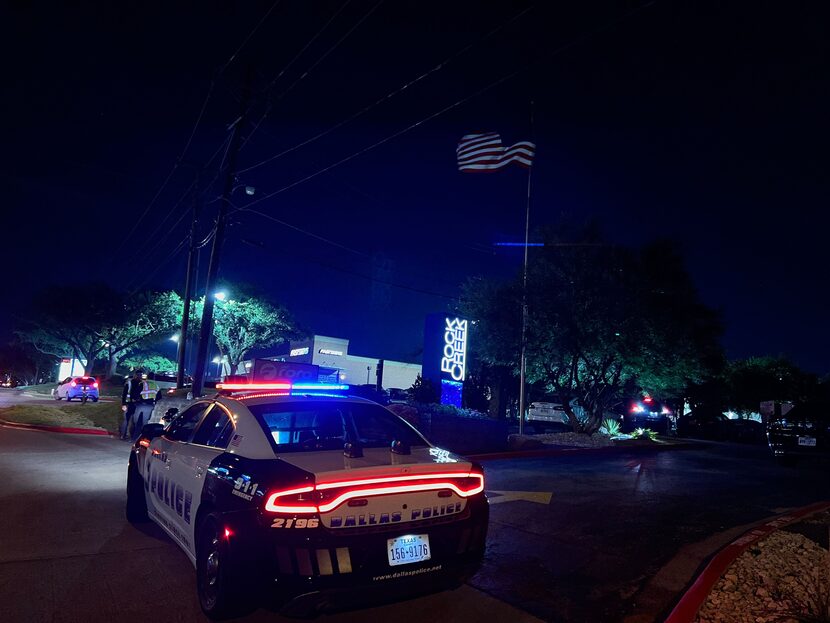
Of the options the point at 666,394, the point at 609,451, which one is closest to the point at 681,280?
the point at 666,394

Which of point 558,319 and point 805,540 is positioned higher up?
point 558,319

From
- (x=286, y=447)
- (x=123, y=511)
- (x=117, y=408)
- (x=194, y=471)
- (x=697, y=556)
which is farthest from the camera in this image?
(x=117, y=408)

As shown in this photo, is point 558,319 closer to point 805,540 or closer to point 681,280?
point 681,280

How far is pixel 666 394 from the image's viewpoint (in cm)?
2566

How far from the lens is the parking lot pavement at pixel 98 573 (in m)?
4.29

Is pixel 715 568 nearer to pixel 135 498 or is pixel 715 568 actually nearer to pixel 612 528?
pixel 612 528

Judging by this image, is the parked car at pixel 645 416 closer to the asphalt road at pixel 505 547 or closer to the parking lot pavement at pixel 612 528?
the parking lot pavement at pixel 612 528

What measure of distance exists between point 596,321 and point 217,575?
18.4m

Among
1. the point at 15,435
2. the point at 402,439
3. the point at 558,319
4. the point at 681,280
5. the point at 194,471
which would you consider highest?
the point at 681,280

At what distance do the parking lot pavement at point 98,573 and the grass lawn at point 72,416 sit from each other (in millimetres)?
12053

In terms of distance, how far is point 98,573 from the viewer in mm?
5055

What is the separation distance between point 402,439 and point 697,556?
3.61 metres

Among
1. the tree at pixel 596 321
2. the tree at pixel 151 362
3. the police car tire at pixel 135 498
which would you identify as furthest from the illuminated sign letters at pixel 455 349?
the tree at pixel 151 362

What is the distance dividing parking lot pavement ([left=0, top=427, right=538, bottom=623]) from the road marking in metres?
3.98
